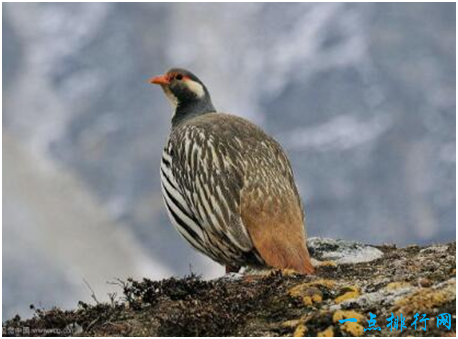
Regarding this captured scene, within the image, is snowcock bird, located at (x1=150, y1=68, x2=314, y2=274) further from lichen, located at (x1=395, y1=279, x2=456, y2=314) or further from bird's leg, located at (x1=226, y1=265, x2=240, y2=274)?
lichen, located at (x1=395, y1=279, x2=456, y2=314)

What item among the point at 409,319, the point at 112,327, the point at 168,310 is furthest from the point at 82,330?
the point at 409,319

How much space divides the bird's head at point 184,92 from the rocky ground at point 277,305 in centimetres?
411

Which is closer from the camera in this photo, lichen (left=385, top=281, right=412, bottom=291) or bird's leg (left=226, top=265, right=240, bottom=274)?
lichen (left=385, top=281, right=412, bottom=291)

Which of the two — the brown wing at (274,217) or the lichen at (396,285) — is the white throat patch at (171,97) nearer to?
the brown wing at (274,217)

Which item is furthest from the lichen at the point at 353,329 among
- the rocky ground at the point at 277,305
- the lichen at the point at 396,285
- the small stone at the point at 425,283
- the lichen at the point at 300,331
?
the small stone at the point at 425,283

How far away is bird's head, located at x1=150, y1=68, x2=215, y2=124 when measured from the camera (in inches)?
534

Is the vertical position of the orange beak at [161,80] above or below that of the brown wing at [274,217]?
above

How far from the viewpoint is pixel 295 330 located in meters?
7.63

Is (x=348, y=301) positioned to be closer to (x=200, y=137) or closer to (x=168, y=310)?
(x=168, y=310)

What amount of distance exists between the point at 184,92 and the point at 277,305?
6.06 metres

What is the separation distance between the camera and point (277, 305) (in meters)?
8.62

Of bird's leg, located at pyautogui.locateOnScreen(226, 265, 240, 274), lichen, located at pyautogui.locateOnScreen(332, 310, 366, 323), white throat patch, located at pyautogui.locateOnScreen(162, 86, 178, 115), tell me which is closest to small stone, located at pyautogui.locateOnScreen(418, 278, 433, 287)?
lichen, located at pyautogui.locateOnScreen(332, 310, 366, 323)

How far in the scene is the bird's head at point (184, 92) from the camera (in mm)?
13562

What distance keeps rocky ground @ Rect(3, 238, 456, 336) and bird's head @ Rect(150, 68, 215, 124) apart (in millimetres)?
4108
